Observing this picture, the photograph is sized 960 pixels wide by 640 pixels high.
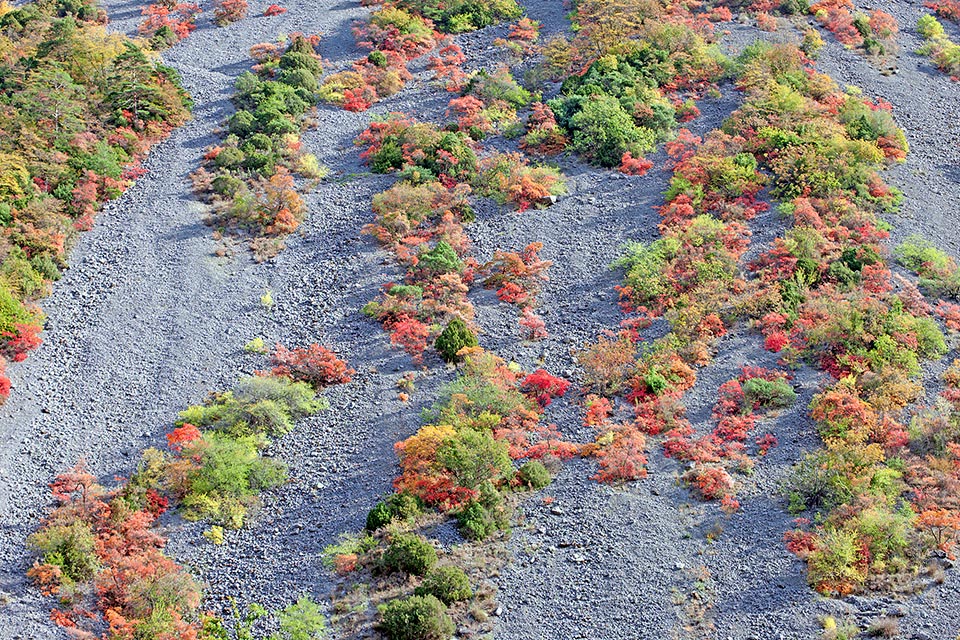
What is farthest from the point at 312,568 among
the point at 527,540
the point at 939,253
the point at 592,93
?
the point at 592,93

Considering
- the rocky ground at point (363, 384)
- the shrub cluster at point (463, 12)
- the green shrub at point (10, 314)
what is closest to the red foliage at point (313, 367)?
the rocky ground at point (363, 384)

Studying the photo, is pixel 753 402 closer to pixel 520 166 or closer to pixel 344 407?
pixel 344 407

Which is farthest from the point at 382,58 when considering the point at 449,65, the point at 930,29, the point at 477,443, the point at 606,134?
the point at 477,443

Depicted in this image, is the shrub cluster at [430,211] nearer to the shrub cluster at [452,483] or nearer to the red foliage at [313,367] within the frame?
the red foliage at [313,367]

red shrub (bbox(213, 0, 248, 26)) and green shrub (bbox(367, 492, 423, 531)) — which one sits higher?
red shrub (bbox(213, 0, 248, 26))

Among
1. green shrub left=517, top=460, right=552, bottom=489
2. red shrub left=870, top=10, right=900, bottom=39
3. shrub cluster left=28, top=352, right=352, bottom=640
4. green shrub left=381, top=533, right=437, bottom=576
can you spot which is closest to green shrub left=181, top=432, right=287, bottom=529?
shrub cluster left=28, top=352, right=352, bottom=640

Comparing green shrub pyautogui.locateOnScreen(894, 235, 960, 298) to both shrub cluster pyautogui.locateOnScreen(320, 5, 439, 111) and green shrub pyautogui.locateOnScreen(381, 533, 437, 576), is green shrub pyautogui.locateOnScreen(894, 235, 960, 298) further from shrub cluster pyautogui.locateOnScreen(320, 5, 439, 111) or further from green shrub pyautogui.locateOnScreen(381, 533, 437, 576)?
→ shrub cluster pyautogui.locateOnScreen(320, 5, 439, 111)
